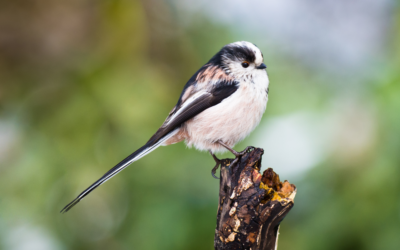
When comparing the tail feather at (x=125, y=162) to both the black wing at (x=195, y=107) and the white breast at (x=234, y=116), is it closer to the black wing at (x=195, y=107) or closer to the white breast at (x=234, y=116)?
the black wing at (x=195, y=107)

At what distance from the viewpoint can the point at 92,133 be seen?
3.64 meters

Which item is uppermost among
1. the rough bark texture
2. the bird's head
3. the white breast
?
the bird's head

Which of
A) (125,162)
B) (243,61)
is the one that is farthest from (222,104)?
(125,162)

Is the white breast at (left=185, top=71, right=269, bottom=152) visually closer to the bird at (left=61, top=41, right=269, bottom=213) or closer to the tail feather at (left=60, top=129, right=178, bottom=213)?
the bird at (left=61, top=41, right=269, bottom=213)

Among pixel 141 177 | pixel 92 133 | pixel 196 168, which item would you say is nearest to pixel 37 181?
pixel 92 133

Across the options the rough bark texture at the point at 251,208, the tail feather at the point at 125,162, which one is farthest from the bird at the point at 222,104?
the rough bark texture at the point at 251,208

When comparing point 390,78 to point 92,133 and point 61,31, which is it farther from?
point 61,31

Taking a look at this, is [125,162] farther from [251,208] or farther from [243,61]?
[243,61]

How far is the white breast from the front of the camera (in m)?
2.58

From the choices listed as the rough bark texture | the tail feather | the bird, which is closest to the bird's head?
the bird

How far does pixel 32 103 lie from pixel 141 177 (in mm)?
1504

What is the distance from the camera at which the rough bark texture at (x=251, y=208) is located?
196 cm

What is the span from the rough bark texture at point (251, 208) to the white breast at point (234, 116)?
17.5 inches

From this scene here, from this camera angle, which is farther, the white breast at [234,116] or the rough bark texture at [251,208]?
the white breast at [234,116]
